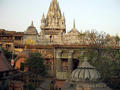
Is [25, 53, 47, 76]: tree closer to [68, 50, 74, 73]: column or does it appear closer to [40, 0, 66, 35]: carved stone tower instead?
[68, 50, 74, 73]: column

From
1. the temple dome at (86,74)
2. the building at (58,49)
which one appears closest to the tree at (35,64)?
the building at (58,49)

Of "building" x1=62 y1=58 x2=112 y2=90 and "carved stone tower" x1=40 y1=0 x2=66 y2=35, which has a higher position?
"carved stone tower" x1=40 y1=0 x2=66 y2=35

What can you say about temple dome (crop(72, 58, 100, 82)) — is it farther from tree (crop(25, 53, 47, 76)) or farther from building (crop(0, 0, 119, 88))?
tree (crop(25, 53, 47, 76))

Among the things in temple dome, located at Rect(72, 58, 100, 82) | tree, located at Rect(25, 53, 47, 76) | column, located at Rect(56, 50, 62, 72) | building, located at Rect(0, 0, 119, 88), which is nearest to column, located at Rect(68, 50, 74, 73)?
building, located at Rect(0, 0, 119, 88)

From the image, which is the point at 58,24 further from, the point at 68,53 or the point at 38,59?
Answer: the point at 38,59

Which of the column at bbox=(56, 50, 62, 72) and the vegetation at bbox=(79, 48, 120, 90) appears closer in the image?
the vegetation at bbox=(79, 48, 120, 90)

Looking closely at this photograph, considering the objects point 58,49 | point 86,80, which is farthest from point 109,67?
point 58,49

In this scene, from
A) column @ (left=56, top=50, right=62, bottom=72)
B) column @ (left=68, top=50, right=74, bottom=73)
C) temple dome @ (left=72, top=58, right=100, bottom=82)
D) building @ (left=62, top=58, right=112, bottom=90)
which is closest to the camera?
building @ (left=62, top=58, right=112, bottom=90)

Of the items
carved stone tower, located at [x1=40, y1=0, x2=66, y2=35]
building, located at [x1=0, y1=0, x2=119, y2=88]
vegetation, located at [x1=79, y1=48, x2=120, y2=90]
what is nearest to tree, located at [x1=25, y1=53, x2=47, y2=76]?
building, located at [x1=0, y1=0, x2=119, y2=88]

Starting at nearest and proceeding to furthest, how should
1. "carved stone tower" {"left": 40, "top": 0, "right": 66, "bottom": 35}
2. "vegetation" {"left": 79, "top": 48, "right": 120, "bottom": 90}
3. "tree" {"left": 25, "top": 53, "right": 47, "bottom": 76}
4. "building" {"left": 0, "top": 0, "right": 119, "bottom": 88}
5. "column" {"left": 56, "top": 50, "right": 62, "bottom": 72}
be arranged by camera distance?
"vegetation" {"left": 79, "top": 48, "right": 120, "bottom": 90} < "tree" {"left": 25, "top": 53, "right": 47, "bottom": 76} < "building" {"left": 0, "top": 0, "right": 119, "bottom": 88} < "column" {"left": 56, "top": 50, "right": 62, "bottom": 72} < "carved stone tower" {"left": 40, "top": 0, "right": 66, "bottom": 35}

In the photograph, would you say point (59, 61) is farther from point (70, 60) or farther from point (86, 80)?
point (86, 80)

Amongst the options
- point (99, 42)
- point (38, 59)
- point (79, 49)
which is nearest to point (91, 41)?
point (99, 42)

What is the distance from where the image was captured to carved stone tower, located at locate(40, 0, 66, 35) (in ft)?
210

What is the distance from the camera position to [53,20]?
2594 inches
